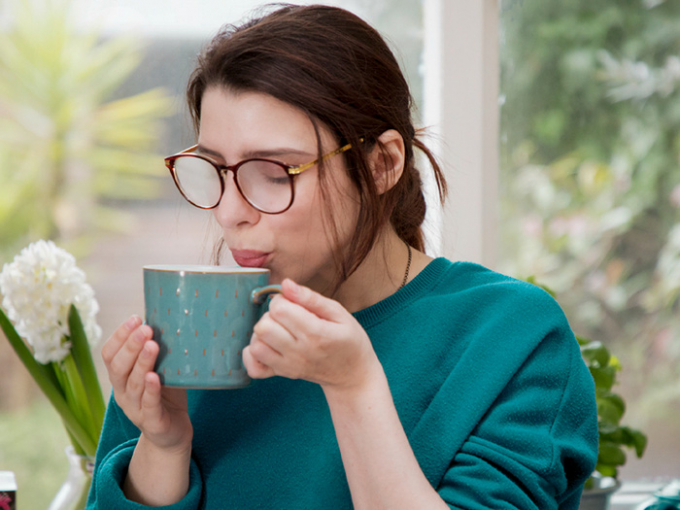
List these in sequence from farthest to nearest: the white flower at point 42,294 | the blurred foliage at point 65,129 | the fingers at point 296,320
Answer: the blurred foliage at point 65,129 → the white flower at point 42,294 → the fingers at point 296,320

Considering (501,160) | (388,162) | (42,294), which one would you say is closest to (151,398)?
(388,162)

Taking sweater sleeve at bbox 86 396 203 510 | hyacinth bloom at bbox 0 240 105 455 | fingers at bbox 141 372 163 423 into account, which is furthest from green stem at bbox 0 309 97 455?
fingers at bbox 141 372 163 423

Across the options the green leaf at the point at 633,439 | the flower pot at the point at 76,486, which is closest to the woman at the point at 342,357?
the flower pot at the point at 76,486

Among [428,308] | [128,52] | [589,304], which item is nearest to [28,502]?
[128,52]

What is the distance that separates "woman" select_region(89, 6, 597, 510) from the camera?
695 mm

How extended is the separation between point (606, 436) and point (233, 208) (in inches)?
33.3

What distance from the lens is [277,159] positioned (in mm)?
775

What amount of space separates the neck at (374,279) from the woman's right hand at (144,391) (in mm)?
235

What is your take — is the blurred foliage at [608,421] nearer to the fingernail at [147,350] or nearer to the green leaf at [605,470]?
the green leaf at [605,470]

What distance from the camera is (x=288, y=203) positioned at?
0.78 meters

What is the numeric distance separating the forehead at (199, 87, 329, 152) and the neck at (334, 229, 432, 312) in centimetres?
21

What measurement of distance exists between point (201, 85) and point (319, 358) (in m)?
0.42

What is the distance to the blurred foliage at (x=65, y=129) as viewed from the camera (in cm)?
148

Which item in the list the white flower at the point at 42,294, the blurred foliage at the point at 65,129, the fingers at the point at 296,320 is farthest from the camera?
the blurred foliage at the point at 65,129
